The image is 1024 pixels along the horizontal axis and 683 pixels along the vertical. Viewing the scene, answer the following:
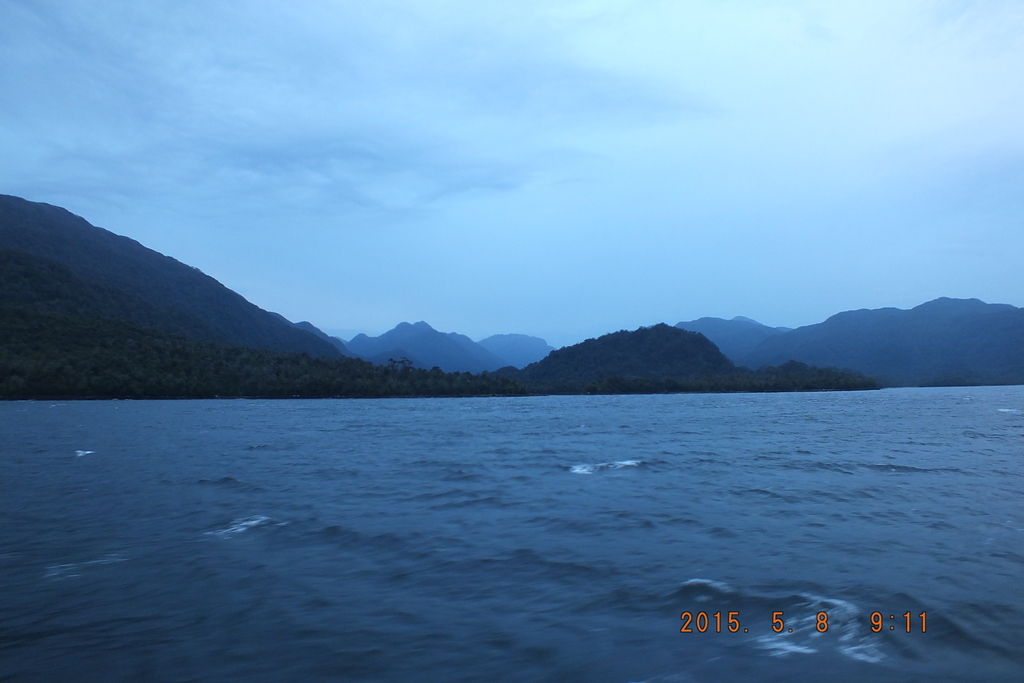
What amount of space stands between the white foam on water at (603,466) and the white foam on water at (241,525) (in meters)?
11.6

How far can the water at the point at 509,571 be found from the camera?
798 centimetres

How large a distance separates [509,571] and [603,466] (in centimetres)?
1431

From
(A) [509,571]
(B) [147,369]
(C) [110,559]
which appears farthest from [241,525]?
(B) [147,369]

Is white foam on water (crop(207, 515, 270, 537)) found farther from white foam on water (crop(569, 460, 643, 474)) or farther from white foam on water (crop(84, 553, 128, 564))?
white foam on water (crop(569, 460, 643, 474))

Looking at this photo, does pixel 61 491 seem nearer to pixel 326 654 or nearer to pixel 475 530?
pixel 475 530

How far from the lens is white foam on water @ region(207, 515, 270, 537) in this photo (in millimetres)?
14383

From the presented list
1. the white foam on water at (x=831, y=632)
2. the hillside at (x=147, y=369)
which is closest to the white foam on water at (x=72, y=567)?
the white foam on water at (x=831, y=632)

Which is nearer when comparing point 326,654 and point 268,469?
point 326,654

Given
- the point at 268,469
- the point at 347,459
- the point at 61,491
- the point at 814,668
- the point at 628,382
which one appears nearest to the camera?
the point at 814,668

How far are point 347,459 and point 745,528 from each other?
18.5m

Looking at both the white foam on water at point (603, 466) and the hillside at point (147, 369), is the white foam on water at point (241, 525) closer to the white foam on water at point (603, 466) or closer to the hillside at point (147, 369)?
the white foam on water at point (603, 466)

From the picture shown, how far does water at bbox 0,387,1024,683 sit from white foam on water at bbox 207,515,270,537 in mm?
95

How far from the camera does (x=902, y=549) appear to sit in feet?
41.5

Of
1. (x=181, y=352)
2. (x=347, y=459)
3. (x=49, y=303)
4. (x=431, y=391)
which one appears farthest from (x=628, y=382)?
(x=347, y=459)
